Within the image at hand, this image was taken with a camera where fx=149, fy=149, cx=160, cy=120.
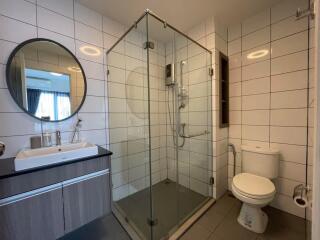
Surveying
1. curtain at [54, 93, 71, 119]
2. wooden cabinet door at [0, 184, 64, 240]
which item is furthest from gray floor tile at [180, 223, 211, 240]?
curtain at [54, 93, 71, 119]

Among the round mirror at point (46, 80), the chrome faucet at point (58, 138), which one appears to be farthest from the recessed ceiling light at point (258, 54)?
the chrome faucet at point (58, 138)

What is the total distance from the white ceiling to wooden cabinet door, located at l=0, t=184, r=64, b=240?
184 centimetres

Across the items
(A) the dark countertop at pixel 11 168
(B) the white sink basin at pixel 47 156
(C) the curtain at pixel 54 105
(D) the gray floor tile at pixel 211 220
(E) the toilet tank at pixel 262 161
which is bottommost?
(D) the gray floor tile at pixel 211 220

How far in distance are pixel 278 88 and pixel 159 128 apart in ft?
4.68

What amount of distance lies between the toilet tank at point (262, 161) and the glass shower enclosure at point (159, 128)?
441mm

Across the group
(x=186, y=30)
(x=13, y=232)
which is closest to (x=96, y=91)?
(x=13, y=232)

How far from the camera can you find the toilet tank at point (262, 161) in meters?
1.64

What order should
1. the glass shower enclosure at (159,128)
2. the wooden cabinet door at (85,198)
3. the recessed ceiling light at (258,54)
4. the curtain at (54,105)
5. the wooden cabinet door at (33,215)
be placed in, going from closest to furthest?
the wooden cabinet door at (33,215), the wooden cabinet door at (85,198), the curtain at (54,105), the glass shower enclosure at (159,128), the recessed ceiling light at (258,54)

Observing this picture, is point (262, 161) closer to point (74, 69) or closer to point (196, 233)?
point (196, 233)

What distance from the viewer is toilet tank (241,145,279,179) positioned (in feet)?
5.37

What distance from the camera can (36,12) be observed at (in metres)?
1.34

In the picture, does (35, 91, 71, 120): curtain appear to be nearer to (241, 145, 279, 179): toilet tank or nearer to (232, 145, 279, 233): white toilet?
(232, 145, 279, 233): white toilet

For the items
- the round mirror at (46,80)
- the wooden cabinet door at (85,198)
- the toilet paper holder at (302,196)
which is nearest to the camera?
the toilet paper holder at (302,196)

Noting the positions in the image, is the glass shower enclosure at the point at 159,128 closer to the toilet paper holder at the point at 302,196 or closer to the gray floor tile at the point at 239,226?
the gray floor tile at the point at 239,226
